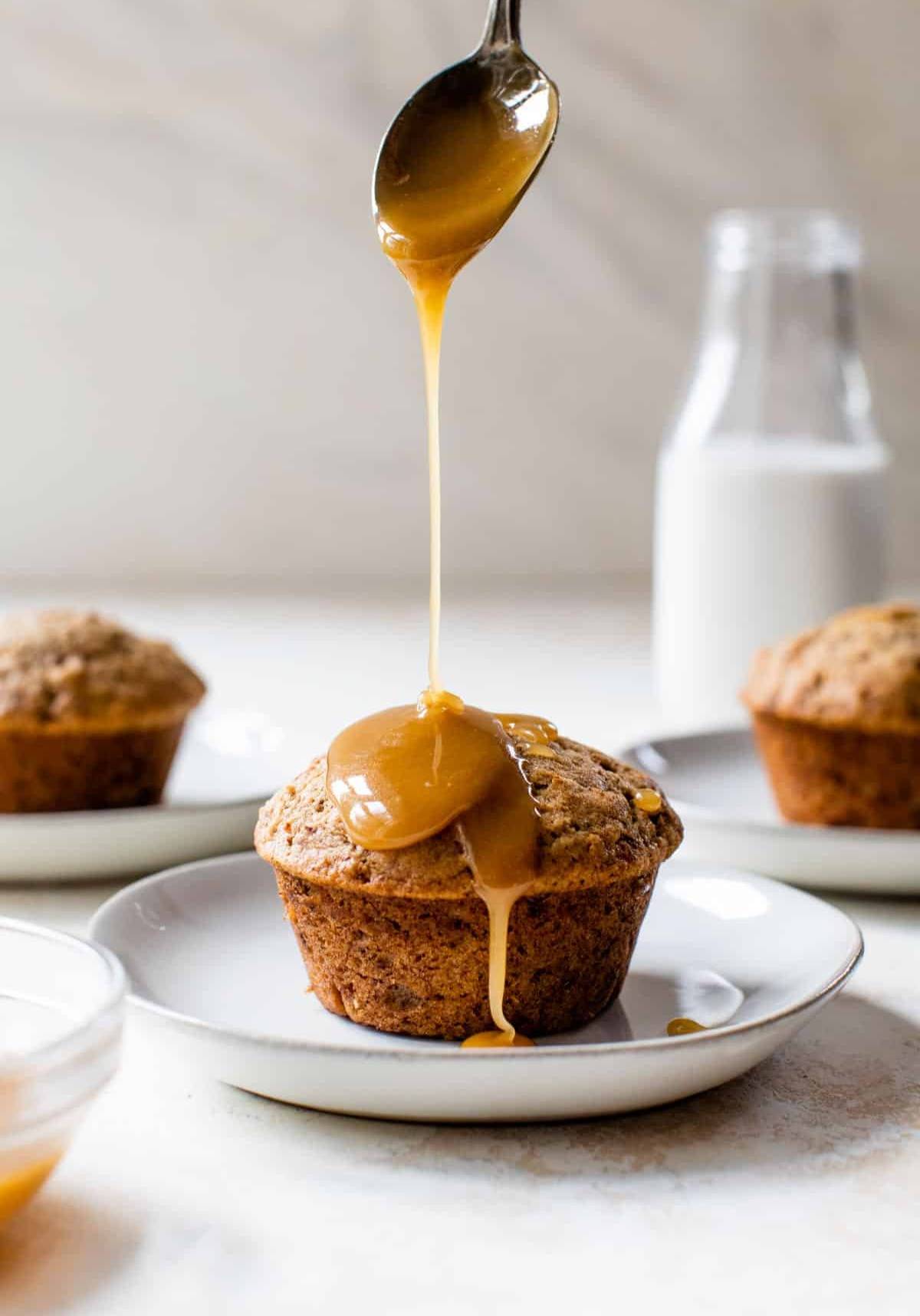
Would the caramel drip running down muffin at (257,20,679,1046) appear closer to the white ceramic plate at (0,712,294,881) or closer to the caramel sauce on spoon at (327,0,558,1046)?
the caramel sauce on spoon at (327,0,558,1046)

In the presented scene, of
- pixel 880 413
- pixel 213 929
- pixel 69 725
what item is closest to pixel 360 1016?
pixel 213 929

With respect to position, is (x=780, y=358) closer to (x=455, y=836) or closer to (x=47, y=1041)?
(x=455, y=836)

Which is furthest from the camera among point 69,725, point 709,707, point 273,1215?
point 709,707

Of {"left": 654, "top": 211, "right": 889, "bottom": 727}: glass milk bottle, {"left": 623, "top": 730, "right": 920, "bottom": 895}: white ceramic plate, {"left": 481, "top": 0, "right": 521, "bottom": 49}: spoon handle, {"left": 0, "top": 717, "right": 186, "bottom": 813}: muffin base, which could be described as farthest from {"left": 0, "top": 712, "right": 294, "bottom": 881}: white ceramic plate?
{"left": 654, "top": 211, "right": 889, "bottom": 727}: glass milk bottle

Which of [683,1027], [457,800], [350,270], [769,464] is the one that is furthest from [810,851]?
[350,270]

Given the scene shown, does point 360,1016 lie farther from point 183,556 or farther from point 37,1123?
point 183,556
